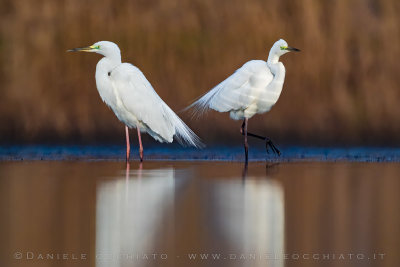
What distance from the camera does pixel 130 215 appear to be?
6125 millimetres

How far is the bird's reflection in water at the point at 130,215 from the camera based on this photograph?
16.4 ft

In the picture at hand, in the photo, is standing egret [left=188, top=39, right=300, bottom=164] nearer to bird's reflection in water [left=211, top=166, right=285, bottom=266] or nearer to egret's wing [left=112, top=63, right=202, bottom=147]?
egret's wing [left=112, top=63, right=202, bottom=147]

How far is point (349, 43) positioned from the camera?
1466cm

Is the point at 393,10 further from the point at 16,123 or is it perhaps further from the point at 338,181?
the point at 338,181

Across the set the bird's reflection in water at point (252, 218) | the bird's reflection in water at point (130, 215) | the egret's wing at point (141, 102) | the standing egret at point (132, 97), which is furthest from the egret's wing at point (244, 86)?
the bird's reflection in water at point (252, 218)

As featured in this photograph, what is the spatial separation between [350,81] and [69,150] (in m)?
4.41

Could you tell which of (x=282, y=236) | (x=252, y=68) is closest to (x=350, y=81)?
(x=252, y=68)

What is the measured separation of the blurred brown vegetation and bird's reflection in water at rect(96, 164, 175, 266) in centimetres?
505

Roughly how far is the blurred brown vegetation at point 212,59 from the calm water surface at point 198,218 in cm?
429

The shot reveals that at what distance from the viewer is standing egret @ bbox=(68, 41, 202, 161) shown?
1096cm

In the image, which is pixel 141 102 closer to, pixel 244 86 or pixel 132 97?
pixel 132 97

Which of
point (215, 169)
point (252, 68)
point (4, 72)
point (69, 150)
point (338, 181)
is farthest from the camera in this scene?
point (4, 72)

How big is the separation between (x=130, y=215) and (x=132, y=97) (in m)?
4.94

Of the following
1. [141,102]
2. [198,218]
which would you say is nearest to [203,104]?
[141,102]
